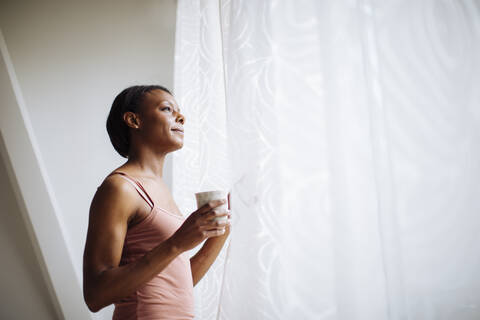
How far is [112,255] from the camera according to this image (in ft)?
2.14

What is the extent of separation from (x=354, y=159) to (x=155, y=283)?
0.55 meters

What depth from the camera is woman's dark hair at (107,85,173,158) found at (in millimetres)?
912

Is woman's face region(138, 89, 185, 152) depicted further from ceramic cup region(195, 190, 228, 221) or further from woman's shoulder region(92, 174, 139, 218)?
ceramic cup region(195, 190, 228, 221)

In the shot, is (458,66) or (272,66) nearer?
(458,66)

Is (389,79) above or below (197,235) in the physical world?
above

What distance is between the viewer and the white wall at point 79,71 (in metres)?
1.33

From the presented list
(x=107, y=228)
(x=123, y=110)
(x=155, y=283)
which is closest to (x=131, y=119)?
(x=123, y=110)

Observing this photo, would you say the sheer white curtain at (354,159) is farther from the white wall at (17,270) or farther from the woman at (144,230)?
the white wall at (17,270)

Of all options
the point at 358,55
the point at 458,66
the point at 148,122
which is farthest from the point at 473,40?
the point at 148,122

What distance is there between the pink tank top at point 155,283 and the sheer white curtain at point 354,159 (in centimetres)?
24

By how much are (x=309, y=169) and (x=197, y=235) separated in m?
0.27

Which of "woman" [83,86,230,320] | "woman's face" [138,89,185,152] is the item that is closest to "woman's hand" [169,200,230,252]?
"woman" [83,86,230,320]

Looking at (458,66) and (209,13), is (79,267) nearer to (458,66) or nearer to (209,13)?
(209,13)

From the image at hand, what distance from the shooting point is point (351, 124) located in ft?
1.51
